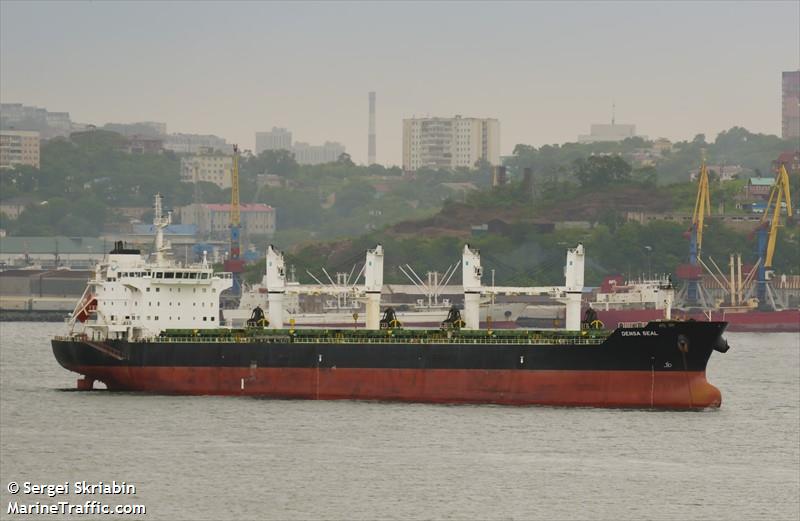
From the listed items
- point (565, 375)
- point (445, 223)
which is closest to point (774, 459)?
point (565, 375)

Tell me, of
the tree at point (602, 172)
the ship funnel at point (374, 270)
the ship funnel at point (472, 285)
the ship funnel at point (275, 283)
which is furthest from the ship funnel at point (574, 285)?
the tree at point (602, 172)

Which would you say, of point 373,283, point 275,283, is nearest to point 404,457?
point 373,283

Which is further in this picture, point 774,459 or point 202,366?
point 202,366

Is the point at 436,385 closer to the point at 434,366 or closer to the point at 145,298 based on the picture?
the point at 434,366

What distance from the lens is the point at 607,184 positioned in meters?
188

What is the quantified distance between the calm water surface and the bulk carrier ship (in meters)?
1.16

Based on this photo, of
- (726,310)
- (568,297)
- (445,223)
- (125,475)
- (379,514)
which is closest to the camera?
(379,514)

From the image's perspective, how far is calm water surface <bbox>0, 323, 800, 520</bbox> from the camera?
4753 centimetres

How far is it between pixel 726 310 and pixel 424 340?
72.7 metres

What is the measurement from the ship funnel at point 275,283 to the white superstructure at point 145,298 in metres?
1.64

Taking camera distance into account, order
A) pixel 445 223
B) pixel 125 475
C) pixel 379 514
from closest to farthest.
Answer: pixel 379 514
pixel 125 475
pixel 445 223

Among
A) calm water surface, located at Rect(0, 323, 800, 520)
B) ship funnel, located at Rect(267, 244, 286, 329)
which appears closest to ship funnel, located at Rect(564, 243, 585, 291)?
calm water surface, located at Rect(0, 323, 800, 520)

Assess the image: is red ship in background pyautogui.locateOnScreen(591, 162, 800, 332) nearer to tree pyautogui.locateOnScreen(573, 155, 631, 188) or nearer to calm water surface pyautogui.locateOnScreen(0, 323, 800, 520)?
tree pyautogui.locateOnScreen(573, 155, 631, 188)

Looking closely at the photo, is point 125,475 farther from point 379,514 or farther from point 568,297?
point 568,297
